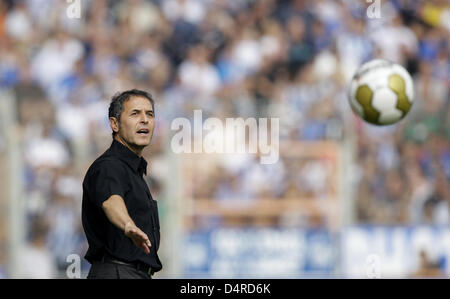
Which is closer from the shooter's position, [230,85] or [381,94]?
[381,94]

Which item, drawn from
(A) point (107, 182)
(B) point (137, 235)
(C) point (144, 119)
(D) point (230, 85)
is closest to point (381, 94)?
(C) point (144, 119)

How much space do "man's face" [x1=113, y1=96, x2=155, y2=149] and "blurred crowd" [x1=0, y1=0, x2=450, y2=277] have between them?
647 centimetres

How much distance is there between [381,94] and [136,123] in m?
4.08

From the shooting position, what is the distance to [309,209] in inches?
479

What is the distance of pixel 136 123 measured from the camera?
5434 millimetres

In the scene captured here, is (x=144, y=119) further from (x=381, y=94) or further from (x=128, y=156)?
(x=381, y=94)

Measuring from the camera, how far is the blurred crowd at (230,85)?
1210 centimetres

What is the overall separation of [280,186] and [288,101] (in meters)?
1.32

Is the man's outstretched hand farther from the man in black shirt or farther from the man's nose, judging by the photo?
the man's nose

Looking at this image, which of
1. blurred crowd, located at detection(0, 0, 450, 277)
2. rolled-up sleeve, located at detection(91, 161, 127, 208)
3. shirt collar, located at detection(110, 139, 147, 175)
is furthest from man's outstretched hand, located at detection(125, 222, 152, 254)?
blurred crowd, located at detection(0, 0, 450, 277)

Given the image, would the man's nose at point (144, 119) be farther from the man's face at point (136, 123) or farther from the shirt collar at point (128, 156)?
the shirt collar at point (128, 156)

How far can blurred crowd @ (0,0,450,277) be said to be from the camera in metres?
12.1
